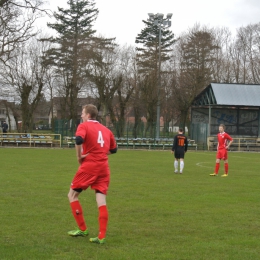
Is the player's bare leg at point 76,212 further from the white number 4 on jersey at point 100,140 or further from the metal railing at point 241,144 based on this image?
the metal railing at point 241,144

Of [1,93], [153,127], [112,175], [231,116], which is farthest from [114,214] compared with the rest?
[1,93]

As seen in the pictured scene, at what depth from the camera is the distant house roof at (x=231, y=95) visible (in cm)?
3962

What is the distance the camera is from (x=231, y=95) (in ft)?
133

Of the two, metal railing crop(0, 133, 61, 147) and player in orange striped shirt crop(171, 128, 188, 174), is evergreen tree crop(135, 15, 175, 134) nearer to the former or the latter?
metal railing crop(0, 133, 61, 147)

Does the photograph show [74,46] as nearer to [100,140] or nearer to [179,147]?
[179,147]

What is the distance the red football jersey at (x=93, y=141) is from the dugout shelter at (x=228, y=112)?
107ft

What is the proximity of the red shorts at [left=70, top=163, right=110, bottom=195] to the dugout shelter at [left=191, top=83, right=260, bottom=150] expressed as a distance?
32725 millimetres

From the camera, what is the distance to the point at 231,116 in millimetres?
42469

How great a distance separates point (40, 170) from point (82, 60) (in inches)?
1210

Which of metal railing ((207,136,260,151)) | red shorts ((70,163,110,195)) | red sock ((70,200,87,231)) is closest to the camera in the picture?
red shorts ((70,163,110,195))

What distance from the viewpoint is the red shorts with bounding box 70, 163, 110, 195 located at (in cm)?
659

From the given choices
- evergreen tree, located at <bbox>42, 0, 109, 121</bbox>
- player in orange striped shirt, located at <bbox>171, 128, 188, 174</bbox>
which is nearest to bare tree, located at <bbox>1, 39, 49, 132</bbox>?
evergreen tree, located at <bbox>42, 0, 109, 121</bbox>

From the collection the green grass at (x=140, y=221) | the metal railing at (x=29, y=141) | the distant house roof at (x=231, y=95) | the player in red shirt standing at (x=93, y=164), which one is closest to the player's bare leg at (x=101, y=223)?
the player in red shirt standing at (x=93, y=164)

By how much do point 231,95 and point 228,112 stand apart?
2.45m
